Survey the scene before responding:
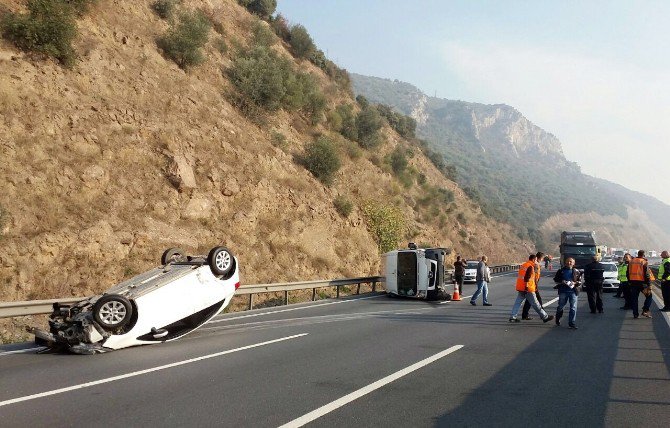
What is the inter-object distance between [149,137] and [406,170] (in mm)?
32408

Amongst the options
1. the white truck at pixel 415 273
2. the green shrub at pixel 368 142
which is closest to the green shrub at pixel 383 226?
the green shrub at pixel 368 142

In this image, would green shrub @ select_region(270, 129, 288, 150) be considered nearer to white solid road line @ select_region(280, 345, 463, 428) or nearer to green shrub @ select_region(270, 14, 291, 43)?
green shrub @ select_region(270, 14, 291, 43)

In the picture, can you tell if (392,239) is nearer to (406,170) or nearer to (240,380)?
(406,170)

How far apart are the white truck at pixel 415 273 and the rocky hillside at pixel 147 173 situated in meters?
5.81

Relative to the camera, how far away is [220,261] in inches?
419

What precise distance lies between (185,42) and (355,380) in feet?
85.3

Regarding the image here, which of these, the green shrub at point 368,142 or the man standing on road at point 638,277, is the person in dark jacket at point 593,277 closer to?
the man standing on road at point 638,277

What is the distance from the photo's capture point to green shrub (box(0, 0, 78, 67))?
2055 centimetres

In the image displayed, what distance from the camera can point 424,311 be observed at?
15914mm

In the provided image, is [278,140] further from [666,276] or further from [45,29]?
[666,276]

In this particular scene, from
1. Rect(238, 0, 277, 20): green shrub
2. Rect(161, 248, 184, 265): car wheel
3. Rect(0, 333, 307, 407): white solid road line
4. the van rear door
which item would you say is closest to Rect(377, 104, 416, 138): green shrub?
Rect(238, 0, 277, 20): green shrub

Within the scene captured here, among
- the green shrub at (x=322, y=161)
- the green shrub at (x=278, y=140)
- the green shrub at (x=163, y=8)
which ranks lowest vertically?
the green shrub at (x=322, y=161)

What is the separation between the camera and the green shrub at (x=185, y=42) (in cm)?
2877

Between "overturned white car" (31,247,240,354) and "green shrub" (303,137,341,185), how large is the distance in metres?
21.5
